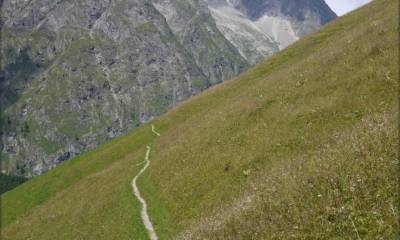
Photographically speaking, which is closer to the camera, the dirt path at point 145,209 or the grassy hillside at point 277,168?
the grassy hillside at point 277,168

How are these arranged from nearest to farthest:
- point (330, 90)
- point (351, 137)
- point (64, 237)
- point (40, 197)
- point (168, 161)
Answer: point (351, 137) → point (330, 90) → point (64, 237) → point (168, 161) → point (40, 197)

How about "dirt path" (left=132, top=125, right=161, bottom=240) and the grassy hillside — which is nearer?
the grassy hillside

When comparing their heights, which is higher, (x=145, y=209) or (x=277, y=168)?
(x=277, y=168)

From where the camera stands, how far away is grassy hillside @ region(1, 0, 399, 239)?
1297cm

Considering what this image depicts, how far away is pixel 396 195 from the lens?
38.2ft

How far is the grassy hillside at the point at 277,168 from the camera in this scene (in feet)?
42.5

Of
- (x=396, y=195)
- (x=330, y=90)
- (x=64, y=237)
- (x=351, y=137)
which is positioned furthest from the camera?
(x=64, y=237)

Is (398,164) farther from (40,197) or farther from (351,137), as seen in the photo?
(40,197)

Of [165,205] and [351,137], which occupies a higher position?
[351,137]

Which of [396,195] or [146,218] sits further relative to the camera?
[146,218]

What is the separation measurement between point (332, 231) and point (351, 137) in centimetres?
539

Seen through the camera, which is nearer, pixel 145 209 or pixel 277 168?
pixel 277 168

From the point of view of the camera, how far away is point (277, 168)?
19891 mm

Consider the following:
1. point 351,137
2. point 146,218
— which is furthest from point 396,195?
point 146,218
